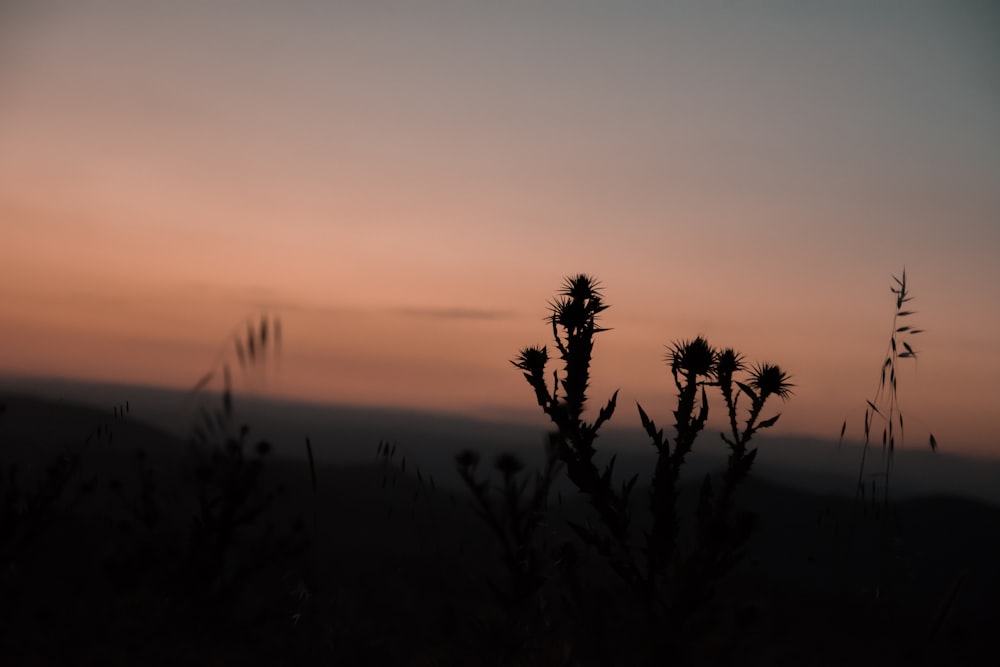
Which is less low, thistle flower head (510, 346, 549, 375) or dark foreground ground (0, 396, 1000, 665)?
thistle flower head (510, 346, 549, 375)

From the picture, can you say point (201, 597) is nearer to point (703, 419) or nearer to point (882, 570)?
point (703, 419)

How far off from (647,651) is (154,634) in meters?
3.35

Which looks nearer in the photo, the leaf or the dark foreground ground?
the dark foreground ground

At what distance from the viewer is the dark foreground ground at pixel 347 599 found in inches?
190

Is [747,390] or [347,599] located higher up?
[747,390]

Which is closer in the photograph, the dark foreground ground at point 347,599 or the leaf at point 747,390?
the dark foreground ground at point 347,599

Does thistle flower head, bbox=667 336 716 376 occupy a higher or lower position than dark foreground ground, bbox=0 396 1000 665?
higher

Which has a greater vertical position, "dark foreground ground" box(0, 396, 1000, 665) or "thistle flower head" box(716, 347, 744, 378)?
"thistle flower head" box(716, 347, 744, 378)

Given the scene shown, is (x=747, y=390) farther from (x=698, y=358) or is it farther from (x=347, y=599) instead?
(x=347, y=599)

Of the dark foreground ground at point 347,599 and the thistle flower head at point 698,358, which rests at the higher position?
the thistle flower head at point 698,358

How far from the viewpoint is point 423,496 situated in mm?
6648

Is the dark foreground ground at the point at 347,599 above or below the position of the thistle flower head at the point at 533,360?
below

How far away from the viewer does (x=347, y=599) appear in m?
6.82

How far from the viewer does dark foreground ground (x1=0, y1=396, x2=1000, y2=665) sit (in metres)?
4.82
